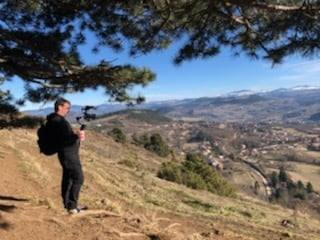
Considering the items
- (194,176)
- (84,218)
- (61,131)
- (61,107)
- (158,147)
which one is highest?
(61,107)

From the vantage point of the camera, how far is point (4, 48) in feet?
34.0

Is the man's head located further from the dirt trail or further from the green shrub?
the green shrub

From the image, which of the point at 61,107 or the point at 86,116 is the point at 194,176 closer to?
the point at 86,116

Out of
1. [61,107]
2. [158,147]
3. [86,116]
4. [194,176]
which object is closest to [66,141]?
[61,107]

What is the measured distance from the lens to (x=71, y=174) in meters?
8.53

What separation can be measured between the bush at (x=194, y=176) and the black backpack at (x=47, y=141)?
26.4 meters

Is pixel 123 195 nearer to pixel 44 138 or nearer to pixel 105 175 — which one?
pixel 105 175

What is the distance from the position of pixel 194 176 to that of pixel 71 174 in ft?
95.1

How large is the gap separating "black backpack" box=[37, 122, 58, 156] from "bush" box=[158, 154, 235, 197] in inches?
1041

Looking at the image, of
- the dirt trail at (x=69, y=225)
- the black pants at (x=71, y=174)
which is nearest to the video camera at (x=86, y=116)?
the black pants at (x=71, y=174)

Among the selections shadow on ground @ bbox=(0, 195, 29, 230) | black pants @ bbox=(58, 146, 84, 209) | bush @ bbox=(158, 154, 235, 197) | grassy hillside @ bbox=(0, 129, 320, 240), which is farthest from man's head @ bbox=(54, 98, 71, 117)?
bush @ bbox=(158, 154, 235, 197)

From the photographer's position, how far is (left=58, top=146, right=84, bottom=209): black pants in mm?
8359

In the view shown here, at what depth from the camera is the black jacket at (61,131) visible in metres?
8.19

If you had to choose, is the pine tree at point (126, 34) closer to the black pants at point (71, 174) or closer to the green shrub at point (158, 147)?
the black pants at point (71, 174)
